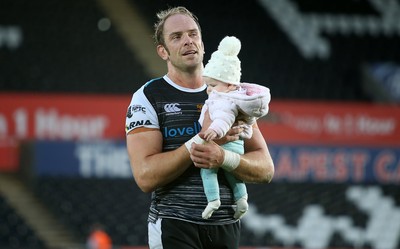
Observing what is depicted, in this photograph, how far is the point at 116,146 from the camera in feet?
35.0

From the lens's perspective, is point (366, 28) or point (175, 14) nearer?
point (175, 14)

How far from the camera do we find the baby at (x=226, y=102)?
10.1ft

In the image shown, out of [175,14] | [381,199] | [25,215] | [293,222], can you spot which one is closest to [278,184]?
[293,222]

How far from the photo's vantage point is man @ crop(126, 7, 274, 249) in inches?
124

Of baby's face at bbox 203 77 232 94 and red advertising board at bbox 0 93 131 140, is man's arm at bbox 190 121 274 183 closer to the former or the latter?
baby's face at bbox 203 77 232 94

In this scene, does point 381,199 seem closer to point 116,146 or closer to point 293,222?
point 293,222

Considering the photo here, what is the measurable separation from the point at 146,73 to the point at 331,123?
2580 mm

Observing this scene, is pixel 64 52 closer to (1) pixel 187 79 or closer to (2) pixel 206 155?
(1) pixel 187 79

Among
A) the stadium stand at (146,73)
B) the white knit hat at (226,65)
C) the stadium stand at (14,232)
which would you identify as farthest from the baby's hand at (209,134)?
the stadium stand at (14,232)

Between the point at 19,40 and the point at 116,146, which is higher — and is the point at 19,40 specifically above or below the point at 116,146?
above

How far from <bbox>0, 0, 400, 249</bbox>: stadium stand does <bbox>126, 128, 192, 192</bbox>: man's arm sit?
6.95 meters

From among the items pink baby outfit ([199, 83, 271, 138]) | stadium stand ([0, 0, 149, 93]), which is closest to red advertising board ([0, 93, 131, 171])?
stadium stand ([0, 0, 149, 93])

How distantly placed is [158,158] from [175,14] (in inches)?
24.0

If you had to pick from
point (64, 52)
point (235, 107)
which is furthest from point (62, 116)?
point (235, 107)
